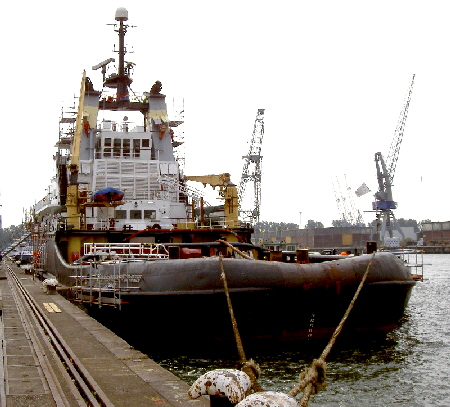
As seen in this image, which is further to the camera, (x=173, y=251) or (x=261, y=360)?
(x=173, y=251)

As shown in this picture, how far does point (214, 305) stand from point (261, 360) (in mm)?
1884

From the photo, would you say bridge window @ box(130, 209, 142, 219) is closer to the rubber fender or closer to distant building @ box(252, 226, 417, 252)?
the rubber fender

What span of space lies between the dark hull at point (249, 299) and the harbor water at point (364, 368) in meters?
0.55

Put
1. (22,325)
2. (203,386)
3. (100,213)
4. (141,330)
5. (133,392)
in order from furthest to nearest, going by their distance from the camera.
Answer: (100,213) < (141,330) < (22,325) < (133,392) < (203,386)

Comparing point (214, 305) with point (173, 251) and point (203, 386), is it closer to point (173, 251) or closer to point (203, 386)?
point (173, 251)

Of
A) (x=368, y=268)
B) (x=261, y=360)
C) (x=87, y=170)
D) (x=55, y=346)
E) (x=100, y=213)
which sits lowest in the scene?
(x=261, y=360)

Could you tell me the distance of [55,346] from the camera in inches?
500

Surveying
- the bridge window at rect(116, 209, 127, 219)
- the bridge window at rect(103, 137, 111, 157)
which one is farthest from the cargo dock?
the bridge window at rect(103, 137, 111, 157)

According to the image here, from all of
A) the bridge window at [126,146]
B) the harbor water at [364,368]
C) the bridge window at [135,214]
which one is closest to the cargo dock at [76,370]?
the harbor water at [364,368]

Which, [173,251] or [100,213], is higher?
[100,213]

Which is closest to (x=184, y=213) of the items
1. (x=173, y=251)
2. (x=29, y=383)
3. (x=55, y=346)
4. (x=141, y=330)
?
(x=173, y=251)

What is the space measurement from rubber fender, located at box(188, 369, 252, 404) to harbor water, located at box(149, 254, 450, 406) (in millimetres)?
5632

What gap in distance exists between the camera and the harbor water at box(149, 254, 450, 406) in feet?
42.5

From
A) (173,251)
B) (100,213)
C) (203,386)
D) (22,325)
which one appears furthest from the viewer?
(100,213)
